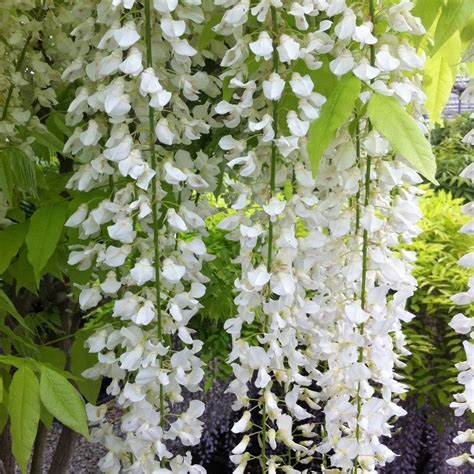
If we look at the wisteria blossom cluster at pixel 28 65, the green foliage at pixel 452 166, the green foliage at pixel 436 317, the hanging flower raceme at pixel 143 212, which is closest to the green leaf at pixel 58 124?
the wisteria blossom cluster at pixel 28 65

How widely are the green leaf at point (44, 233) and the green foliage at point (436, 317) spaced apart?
1.59m

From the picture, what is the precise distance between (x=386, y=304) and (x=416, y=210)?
0.42 feet

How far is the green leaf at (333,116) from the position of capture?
0.67m

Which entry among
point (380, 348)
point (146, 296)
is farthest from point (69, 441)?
point (380, 348)

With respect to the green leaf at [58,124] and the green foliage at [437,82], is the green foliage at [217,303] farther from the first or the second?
the green foliage at [437,82]

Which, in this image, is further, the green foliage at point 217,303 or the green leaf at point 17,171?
the green foliage at point 217,303

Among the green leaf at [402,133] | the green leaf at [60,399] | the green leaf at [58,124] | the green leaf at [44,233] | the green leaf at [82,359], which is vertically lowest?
the green leaf at [82,359]

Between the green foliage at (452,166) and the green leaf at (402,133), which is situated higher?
the green leaf at (402,133)

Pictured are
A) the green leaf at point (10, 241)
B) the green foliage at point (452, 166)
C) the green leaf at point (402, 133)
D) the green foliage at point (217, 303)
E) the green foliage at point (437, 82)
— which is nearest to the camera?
the green leaf at point (402, 133)

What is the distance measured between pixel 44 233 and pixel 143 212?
0.78ft

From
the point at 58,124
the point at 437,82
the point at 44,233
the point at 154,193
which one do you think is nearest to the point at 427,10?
the point at 437,82

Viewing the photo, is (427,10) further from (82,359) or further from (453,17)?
(82,359)

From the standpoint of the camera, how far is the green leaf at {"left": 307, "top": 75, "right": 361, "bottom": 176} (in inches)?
26.2

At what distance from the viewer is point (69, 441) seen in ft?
5.00
